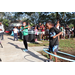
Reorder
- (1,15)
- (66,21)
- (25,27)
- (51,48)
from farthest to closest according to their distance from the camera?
(1,15) → (66,21) → (25,27) → (51,48)

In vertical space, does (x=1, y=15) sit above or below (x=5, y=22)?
above

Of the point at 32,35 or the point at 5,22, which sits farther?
the point at 5,22

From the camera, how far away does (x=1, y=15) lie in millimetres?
43094

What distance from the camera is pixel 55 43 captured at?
3.69 metres

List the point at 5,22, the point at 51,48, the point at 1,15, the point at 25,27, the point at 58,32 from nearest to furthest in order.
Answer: the point at 58,32 → the point at 51,48 → the point at 25,27 → the point at 5,22 → the point at 1,15

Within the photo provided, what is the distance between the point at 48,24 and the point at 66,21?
24.1m

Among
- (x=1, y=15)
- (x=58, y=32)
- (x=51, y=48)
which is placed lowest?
(x=51, y=48)

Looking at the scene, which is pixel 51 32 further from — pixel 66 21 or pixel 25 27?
pixel 66 21

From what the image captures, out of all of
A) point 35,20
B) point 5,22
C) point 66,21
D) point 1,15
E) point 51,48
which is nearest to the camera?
point 51,48

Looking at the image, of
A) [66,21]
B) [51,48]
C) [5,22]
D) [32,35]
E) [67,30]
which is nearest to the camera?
[51,48]
